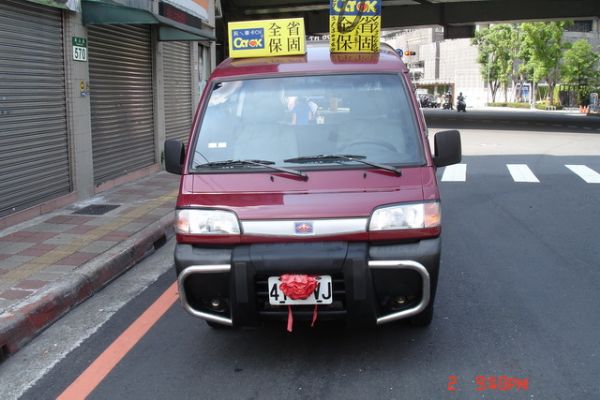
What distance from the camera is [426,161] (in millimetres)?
4223

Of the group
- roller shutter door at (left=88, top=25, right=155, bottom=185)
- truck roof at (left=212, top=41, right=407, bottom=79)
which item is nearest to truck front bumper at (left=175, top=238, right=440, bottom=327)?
truck roof at (left=212, top=41, right=407, bottom=79)

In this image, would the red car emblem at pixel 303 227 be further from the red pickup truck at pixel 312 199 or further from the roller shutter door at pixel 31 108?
the roller shutter door at pixel 31 108

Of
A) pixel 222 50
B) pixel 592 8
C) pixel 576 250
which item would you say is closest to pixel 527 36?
pixel 592 8

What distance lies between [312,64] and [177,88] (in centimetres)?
1102

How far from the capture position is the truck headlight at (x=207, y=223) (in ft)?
12.9

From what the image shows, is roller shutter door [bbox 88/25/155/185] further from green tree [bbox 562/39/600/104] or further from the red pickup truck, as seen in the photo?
green tree [bbox 562/39/600/104]

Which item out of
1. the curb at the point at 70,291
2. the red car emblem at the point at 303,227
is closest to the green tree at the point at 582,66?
the curb at the point at 70,291

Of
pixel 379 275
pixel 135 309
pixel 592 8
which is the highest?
pixel 592 8

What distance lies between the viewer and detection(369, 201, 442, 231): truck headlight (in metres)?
3.86

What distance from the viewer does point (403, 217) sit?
388 centimetres

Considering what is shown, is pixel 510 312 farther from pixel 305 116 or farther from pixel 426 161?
pixel 305 116

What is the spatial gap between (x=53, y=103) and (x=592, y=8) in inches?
1013
